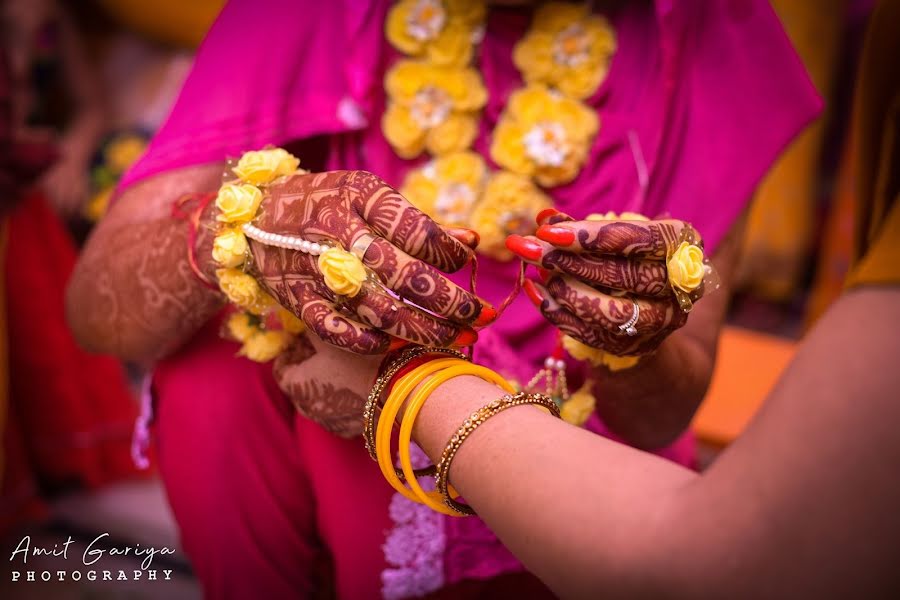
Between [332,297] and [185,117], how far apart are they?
485mm

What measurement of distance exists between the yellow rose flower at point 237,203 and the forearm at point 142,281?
187mm

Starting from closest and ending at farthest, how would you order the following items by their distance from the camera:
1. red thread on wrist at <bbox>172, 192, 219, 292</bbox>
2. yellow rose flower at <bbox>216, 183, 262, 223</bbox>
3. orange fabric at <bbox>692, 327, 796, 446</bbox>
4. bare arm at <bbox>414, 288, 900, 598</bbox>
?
bare arm at <bbox>414, 288, 900, 598</bbox> < yellow rose flower at <bbox>216, 183, 262, 223</bbox> < red thread on wrist at <bbox>172, 192, 219, 292</bbox> < orange fabric at <bbox>692, 327, 796, 446</bbox>

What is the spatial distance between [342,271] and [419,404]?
0.48 ft

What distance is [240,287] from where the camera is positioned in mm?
739

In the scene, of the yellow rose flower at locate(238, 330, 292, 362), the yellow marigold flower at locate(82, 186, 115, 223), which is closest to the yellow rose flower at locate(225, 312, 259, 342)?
the yellow rose flower at locate(238, 330, 292, 362)

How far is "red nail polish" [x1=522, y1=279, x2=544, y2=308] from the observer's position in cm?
68

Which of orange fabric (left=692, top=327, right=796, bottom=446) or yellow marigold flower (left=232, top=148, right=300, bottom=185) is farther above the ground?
yellow marigold flower (left=232, top=148, right=300, bottom=185)

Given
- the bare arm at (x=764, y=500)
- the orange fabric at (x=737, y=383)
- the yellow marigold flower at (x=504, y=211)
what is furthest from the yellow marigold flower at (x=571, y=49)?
the orange fabric at (x=737, y=383)

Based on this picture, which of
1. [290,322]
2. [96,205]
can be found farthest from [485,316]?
[96,205]

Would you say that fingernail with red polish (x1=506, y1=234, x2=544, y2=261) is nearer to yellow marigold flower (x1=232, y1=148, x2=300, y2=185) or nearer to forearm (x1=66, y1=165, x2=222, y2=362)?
yellow marigold flower (x1=232, y1=148, x2=300, y2=185)

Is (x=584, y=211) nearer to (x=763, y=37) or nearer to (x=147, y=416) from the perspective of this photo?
(x=763, y=37)

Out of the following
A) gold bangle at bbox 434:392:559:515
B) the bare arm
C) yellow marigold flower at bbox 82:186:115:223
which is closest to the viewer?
the bare arm

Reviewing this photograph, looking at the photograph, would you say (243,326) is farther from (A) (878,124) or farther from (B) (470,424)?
(A) (878,124)

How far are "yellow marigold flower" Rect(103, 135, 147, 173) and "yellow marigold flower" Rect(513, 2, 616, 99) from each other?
4.99ft
